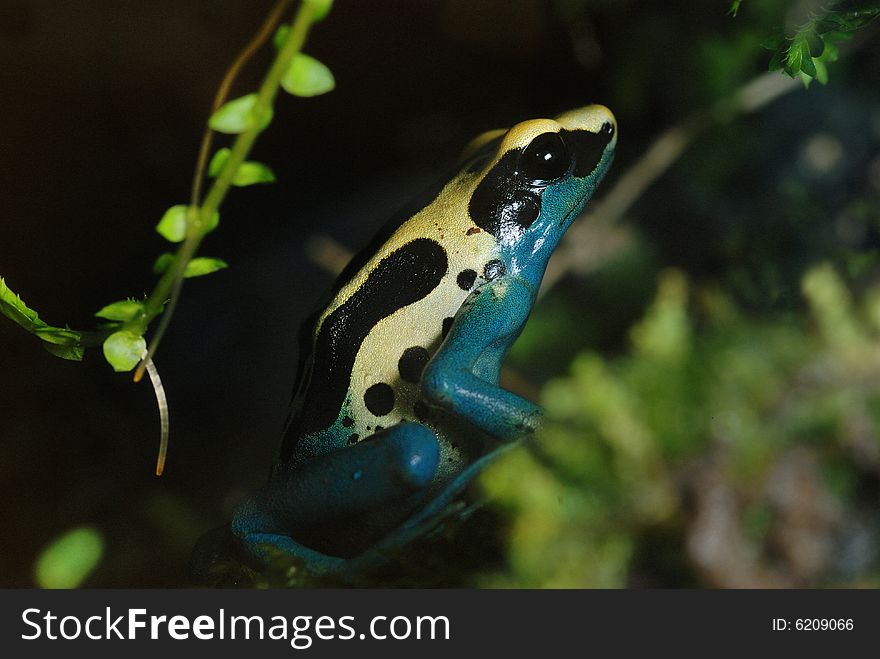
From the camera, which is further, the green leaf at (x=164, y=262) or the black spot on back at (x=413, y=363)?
the black spot on back at (x=413, y=363)

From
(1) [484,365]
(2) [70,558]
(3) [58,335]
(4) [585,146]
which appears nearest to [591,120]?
(4) [585,146]

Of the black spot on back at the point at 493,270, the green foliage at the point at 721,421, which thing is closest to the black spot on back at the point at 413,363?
the black spot on back at the point at 493,270

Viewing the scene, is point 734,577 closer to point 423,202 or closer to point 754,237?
point 754,237

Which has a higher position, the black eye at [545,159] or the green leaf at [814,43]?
the green leaf at [814,43]

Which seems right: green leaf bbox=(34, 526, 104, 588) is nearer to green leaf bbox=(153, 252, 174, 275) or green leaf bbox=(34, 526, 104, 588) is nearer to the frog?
the frog

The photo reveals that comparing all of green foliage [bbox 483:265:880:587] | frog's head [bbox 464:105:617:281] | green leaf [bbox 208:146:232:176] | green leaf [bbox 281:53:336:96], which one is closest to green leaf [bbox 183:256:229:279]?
green leaf [bbox 208:146:232:176]

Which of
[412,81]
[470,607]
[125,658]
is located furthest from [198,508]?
[412,81]

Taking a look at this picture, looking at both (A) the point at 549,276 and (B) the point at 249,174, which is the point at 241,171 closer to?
(B) the point at 249,174

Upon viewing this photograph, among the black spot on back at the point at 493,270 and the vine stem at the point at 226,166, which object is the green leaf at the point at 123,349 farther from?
the black spot on back at the point at 493,270
